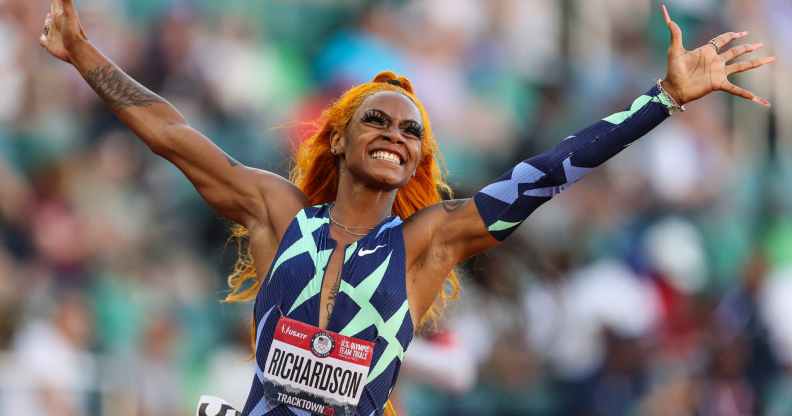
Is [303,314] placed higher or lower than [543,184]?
lower

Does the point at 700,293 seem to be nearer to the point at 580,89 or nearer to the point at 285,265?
the point at 580,89

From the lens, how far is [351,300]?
4543 mm

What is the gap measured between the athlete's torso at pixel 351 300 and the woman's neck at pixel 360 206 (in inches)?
5.2

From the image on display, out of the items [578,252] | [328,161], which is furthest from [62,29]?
[578,252]

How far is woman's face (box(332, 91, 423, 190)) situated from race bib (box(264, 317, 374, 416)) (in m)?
0.59

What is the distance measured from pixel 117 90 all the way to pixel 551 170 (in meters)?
1.58

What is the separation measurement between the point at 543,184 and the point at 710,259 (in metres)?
5.77

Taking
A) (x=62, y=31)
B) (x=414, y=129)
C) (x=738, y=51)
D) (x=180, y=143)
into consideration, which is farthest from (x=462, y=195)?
(x=738, y=51)

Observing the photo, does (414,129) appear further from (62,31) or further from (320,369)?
(62,31)

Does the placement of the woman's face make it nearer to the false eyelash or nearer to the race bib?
the false eyelash

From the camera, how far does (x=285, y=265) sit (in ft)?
15.1

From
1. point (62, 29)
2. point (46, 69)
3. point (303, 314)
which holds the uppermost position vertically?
point (46, 69)

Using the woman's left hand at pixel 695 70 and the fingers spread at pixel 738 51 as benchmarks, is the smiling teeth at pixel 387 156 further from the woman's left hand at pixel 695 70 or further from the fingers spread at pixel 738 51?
the fingers spread at pixel 738 51

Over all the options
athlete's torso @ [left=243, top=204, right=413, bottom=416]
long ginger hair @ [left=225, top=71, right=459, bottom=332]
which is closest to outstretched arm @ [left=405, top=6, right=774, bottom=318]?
athlete's torso @ [left=243, top=204, right=413, bottom=416]
